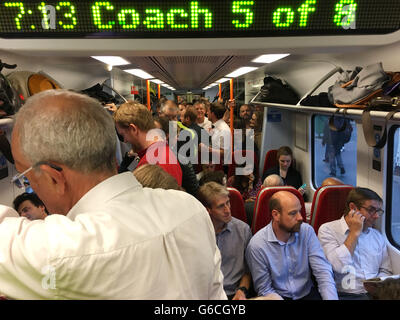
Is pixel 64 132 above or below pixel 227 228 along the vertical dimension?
above

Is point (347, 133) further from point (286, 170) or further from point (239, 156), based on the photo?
point (239, 156)

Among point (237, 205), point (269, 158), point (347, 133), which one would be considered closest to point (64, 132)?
point (237, 205)

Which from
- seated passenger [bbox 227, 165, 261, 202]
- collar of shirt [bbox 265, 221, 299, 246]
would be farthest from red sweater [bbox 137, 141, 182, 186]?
seated passenger [bbox 227, 165, 261, 202]

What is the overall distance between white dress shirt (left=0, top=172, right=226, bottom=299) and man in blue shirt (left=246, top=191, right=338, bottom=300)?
187 cm

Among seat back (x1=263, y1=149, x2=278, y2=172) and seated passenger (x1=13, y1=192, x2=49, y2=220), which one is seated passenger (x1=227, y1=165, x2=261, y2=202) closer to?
seat back (x1=263, y1=149, x2=278, y2=172)

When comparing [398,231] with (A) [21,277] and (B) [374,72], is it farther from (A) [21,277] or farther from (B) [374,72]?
(A) [21,277]

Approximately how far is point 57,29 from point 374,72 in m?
2.30

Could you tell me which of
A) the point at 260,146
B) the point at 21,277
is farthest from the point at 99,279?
the point at 260,146

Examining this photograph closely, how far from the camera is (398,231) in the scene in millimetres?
3412

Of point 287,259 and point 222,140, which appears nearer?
point 287,259

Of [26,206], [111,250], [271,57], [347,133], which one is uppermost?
[271,57]

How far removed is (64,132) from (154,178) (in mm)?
910

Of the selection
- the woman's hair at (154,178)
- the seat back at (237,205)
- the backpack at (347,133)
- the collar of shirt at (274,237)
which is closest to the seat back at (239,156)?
the backpack at (347,133)

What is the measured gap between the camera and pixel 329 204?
351cm
